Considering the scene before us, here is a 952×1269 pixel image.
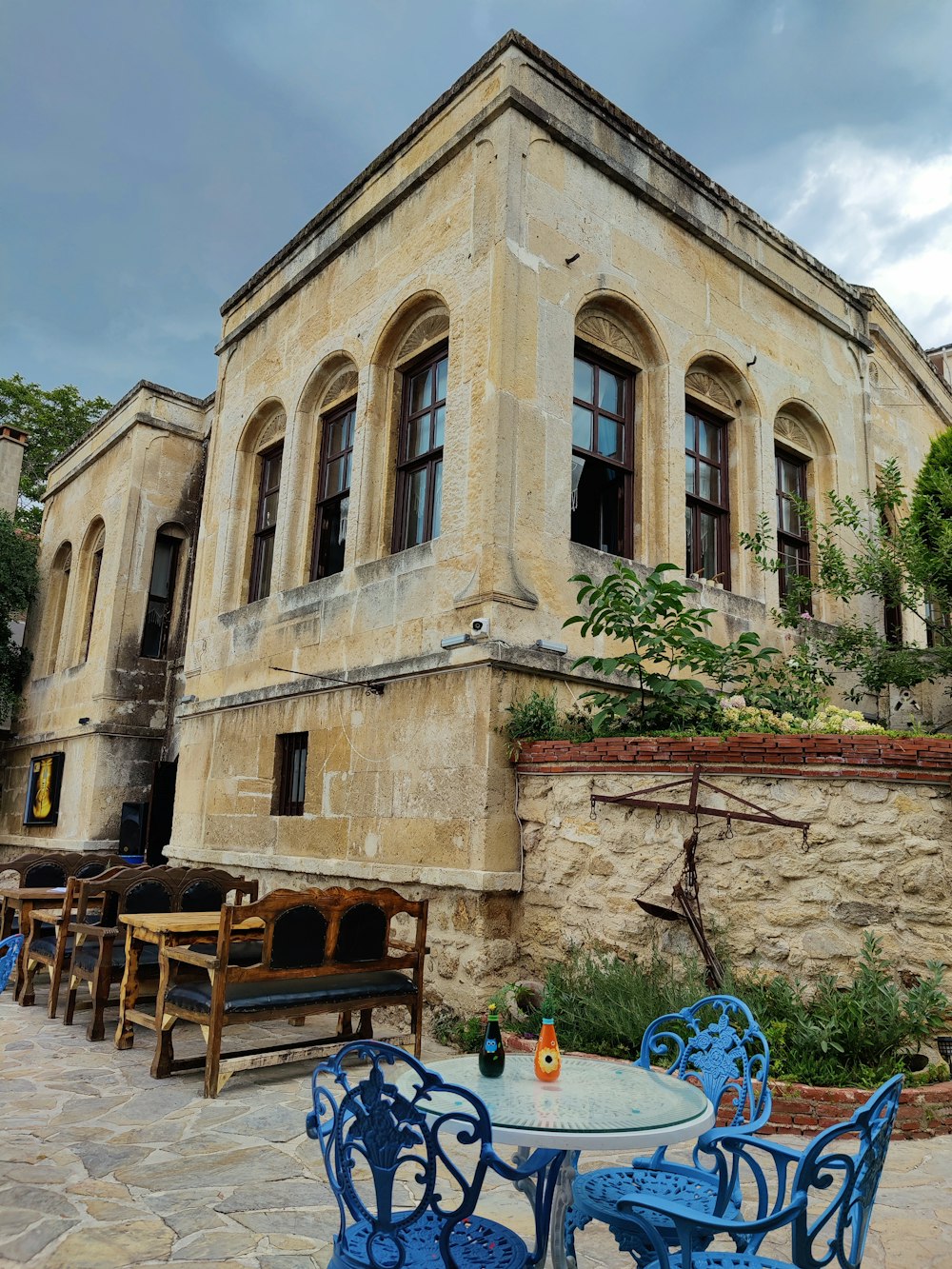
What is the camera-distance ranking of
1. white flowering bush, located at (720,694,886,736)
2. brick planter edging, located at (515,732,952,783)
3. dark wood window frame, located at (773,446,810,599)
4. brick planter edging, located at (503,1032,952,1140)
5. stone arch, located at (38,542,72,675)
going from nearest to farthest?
brick planter edging, located at (503,1032,952,1140)
brick planter edging, located at (515,732,952,783)
white flowering bush, located at (720,694,886,736)
dark wood window frame, located at (773,446,810,599)
stone arch, located at (38,542,72,675)

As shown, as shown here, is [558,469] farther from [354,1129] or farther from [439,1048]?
[354,1129]

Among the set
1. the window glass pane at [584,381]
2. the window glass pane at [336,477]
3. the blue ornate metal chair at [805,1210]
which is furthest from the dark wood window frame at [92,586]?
the blue ornate metal chair at [805,1210]

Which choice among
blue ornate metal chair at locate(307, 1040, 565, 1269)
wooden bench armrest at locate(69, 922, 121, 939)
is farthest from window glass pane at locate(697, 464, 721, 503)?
blue ornate metal chair at locate(307, 1040, 565, 1269)

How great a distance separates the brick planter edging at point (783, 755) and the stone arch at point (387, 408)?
3.62 metres

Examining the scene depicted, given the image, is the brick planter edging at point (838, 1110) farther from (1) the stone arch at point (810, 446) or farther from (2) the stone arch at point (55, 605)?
Result: (2) the stone arch at point (55, 605)

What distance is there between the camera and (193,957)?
5.95 metres

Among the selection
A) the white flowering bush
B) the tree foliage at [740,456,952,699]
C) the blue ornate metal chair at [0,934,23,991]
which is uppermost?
the tree foliage at [740,456,952,699]

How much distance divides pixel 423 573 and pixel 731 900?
3.92 metres

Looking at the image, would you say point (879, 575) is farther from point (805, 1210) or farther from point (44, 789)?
point (44, 789)

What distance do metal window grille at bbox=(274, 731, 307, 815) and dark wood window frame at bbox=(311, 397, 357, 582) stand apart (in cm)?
183

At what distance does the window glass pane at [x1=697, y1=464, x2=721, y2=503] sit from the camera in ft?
34.2

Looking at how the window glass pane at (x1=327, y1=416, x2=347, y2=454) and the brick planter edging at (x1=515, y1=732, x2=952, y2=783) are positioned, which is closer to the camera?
the brick planter edging at (x1=515, y1=732, x2=952, y2=783)

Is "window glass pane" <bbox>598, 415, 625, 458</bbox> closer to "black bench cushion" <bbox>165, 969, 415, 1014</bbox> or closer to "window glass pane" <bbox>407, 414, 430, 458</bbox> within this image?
"window glass pane" <bbox>407, 414, 430, 458</bbox>

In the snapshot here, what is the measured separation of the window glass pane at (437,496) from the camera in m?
8.99
